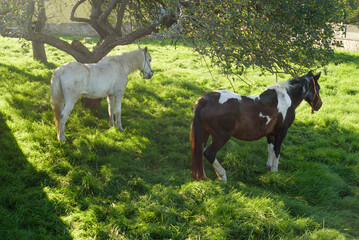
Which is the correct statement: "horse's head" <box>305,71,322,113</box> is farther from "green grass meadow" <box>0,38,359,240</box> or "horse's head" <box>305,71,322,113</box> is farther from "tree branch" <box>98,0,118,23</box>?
"tree branch" <box>98,0,118,23</box>

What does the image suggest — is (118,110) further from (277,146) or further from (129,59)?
(277,146)

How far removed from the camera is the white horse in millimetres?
6176

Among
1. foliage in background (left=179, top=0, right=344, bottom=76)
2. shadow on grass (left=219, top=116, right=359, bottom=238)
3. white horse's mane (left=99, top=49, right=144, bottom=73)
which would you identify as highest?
foliage in background (left=179, top=0, right=344, bottom=76)

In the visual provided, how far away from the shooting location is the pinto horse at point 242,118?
514cm

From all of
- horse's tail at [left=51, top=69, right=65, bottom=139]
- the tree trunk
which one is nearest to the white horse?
horse's tail at [left=51, top=69, right=65, bottom=139]

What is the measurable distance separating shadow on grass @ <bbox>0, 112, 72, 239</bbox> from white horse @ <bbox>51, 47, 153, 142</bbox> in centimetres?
111

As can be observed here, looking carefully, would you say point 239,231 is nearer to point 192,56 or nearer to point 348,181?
point 348,181

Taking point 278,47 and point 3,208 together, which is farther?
point 278,47

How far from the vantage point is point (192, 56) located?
15.3 meters

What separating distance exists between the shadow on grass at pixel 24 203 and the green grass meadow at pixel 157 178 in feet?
0.05

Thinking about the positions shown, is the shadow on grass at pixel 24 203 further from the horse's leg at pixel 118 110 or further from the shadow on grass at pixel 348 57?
the shadow on grass at pixel 348 57

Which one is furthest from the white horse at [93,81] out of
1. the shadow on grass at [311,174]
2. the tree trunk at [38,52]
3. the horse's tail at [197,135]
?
the tree trunk at [38,52]

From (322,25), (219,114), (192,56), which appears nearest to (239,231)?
(219,114)

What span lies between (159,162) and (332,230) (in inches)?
132
